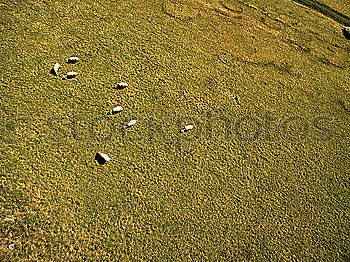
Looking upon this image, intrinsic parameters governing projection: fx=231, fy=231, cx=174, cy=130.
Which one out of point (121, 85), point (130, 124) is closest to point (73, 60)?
point (121, 85)

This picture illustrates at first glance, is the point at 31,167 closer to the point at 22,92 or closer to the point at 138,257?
the point at 22,92

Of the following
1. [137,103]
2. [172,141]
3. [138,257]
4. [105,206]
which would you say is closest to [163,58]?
[137,103]

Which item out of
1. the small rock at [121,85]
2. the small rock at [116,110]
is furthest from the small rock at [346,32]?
the small rock at [116,110]

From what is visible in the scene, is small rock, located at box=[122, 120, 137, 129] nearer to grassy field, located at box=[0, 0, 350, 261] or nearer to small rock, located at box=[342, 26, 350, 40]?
grassy field, located at box=[0, 0, 350, 261]

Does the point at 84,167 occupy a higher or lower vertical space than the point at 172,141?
lower

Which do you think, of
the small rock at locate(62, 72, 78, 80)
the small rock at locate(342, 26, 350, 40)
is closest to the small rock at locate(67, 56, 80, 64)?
the small rock at locate(62, 72, 78, 80)

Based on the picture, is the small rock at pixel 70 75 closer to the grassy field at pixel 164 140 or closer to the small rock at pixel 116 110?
the grassy field at pixel 164 140
